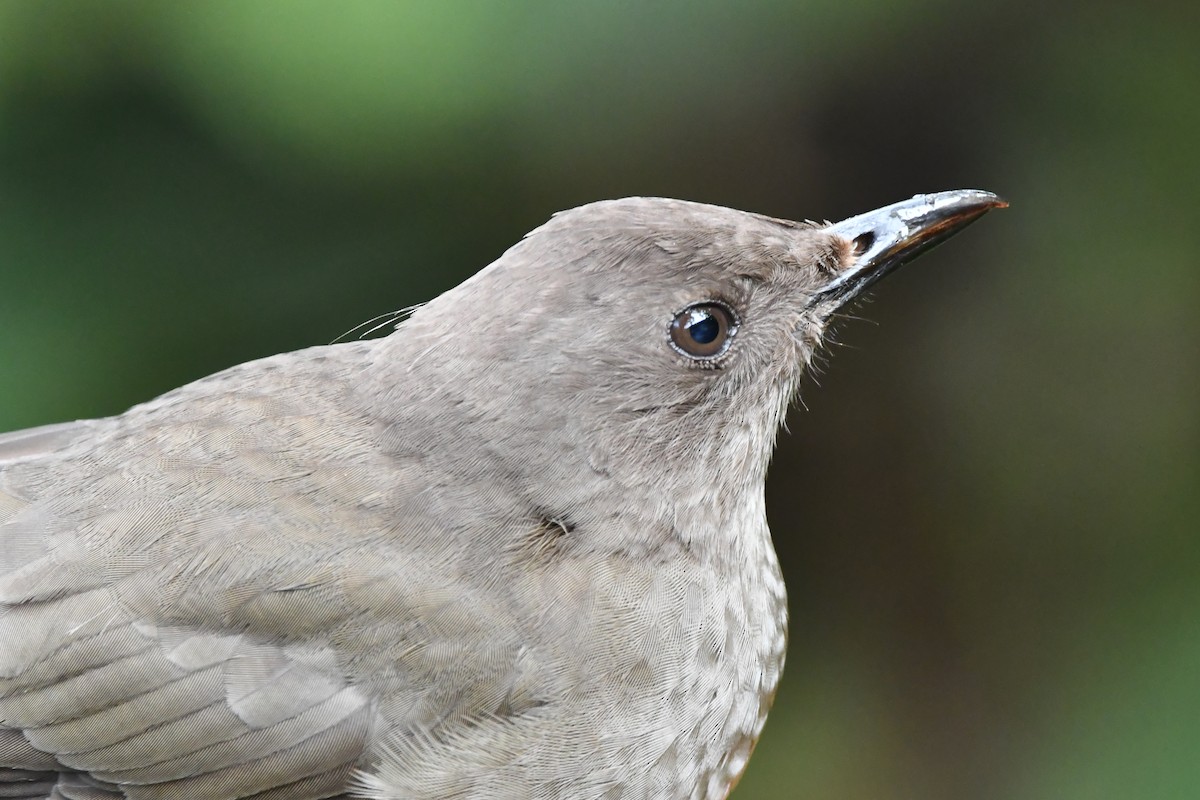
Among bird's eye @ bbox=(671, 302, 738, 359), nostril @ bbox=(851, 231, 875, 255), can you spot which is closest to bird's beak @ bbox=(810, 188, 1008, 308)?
nostril @ bbox=(851, 231, 875, 255)

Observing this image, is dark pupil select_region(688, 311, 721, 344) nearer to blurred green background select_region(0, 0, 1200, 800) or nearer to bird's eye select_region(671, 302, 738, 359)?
bird's eye select_region(671, 302, 738, 359)

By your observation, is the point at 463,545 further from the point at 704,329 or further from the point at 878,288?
the point at 878,288

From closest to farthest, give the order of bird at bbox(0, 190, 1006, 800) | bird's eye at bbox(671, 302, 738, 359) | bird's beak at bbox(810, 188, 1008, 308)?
1. bird at bbox(0, 190, 1006, 800)
2. bird's eye at bbox(671, 302, 738, 359)
3. bird's beak at bbox(810, 188, 1008, 308)

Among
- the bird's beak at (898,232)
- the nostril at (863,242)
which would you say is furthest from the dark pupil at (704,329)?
the nostril at (863,242)

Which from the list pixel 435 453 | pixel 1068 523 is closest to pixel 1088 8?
pixel 1068 523

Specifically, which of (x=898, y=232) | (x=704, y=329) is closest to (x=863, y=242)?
(x=898, y=232)

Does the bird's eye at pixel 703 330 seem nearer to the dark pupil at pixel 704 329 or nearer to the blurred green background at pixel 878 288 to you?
the dark pupil at pixel 704 329

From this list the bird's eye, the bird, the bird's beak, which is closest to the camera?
the bird
